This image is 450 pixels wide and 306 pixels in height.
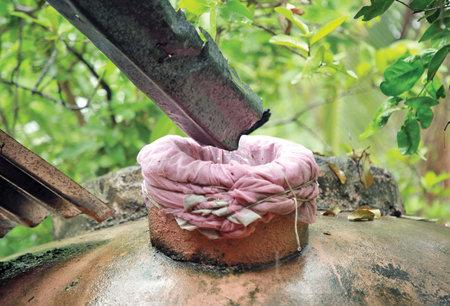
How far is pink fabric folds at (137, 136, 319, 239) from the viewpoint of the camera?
1344 mm

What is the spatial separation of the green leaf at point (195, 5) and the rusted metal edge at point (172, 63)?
25 cm

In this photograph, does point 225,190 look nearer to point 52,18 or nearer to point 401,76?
point 401,76

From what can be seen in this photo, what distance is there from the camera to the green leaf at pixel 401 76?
1448mm

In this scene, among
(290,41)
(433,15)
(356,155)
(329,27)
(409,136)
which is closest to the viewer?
(433,15)

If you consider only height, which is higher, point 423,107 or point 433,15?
point 433,15

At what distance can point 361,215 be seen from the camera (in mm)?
2135

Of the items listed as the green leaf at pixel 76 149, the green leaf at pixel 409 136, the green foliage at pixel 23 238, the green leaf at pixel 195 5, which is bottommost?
the green foliage at pixel 23 238

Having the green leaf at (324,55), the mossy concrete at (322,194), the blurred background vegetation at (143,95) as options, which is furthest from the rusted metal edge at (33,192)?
the green leaf at (324,55)

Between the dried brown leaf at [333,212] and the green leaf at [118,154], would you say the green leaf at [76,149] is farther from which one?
the dried brown leaf at [333,212]

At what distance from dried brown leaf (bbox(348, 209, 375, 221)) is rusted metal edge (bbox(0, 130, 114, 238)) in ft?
5.02

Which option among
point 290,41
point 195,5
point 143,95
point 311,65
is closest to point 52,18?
point 143,95

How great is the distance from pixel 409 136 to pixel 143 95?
8.06 ft

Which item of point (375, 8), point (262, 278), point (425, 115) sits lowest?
point (262, 278)

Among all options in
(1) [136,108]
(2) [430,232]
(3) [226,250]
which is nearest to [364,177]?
(2) [430,232]
